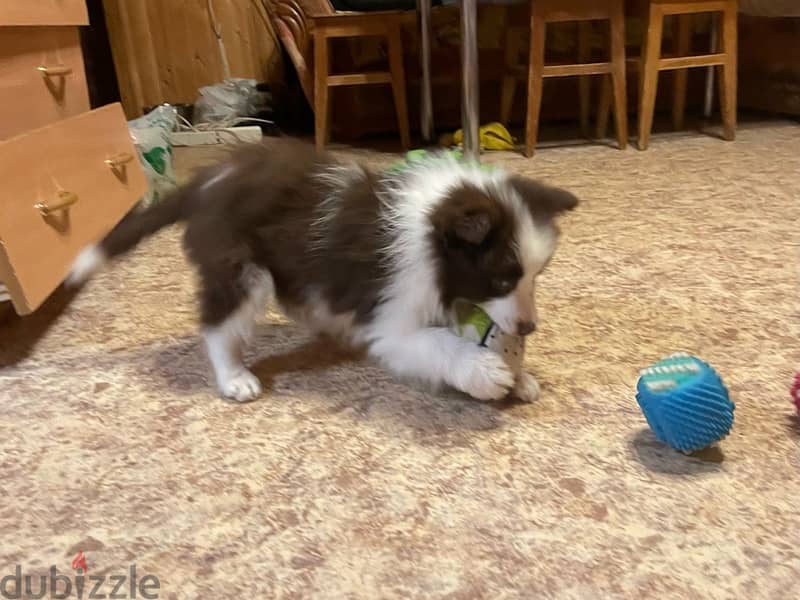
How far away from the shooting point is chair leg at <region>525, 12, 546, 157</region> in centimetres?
333

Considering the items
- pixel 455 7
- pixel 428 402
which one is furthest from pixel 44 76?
pixel 455 7

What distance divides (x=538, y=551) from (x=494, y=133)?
3.05m

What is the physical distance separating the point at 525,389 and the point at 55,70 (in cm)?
155

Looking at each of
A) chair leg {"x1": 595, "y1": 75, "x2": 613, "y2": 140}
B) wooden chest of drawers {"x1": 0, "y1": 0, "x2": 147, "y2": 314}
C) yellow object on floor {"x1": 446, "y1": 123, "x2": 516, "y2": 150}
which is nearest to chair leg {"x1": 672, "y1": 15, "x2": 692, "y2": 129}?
chair leg {"x1": 595, "y1": 75, "x2": 613, "y2": 140}

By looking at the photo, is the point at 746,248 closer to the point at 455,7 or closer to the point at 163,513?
the point at 163,513

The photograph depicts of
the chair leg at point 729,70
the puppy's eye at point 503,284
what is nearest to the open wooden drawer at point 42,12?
the puppy's eye at point 503,284

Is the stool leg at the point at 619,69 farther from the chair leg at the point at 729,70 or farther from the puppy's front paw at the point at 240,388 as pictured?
the puppy's front paw at the point at 240,388

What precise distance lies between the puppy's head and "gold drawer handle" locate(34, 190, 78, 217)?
94 cm

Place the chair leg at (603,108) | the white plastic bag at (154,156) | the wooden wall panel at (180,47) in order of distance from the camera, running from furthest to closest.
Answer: the wooden wall panel at (180,47) < the chair leg at (603,108) < the white plastic bag at (154,156)

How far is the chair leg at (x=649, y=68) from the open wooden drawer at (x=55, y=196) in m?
2.35

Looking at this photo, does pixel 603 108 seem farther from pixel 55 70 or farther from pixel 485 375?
pixel 485 375

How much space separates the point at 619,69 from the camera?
349 cm

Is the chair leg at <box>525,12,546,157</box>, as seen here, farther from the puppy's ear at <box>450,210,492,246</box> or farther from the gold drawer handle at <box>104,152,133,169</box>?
the puppy's ear at <box>450,210,492,246</box>

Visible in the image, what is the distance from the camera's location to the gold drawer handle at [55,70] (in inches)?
79.0
